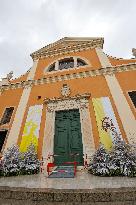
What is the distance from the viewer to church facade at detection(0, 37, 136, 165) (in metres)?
9.33

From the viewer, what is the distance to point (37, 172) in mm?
7988

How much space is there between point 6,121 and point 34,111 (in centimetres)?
188

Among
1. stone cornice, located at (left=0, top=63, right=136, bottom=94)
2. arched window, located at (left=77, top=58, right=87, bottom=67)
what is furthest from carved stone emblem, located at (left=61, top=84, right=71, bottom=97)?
arched window, located at (left=77, top=58, right=87, bottom=67)

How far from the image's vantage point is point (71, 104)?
10.7m

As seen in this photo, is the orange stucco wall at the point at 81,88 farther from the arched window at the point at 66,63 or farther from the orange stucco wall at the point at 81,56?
the arched window at the point at 66,63

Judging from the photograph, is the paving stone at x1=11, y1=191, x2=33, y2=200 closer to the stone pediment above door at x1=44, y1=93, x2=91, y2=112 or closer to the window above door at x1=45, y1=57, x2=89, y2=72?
the stone pediment above door at x1=44, y1=93, x2=91, y2=112

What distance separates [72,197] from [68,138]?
5206mm

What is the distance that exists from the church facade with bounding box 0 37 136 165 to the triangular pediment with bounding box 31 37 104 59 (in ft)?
0.81

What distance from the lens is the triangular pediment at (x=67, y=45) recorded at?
46.7 feet

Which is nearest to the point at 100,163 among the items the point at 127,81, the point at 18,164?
the point at 18,164

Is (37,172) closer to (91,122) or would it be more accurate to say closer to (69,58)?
(91,122)

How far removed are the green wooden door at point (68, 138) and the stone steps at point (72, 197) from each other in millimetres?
3896

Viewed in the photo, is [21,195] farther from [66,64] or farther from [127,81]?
[66,64]

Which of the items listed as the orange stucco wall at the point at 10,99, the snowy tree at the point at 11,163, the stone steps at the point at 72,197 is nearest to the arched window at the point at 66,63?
the orange stucco wall at the point at 10,99
